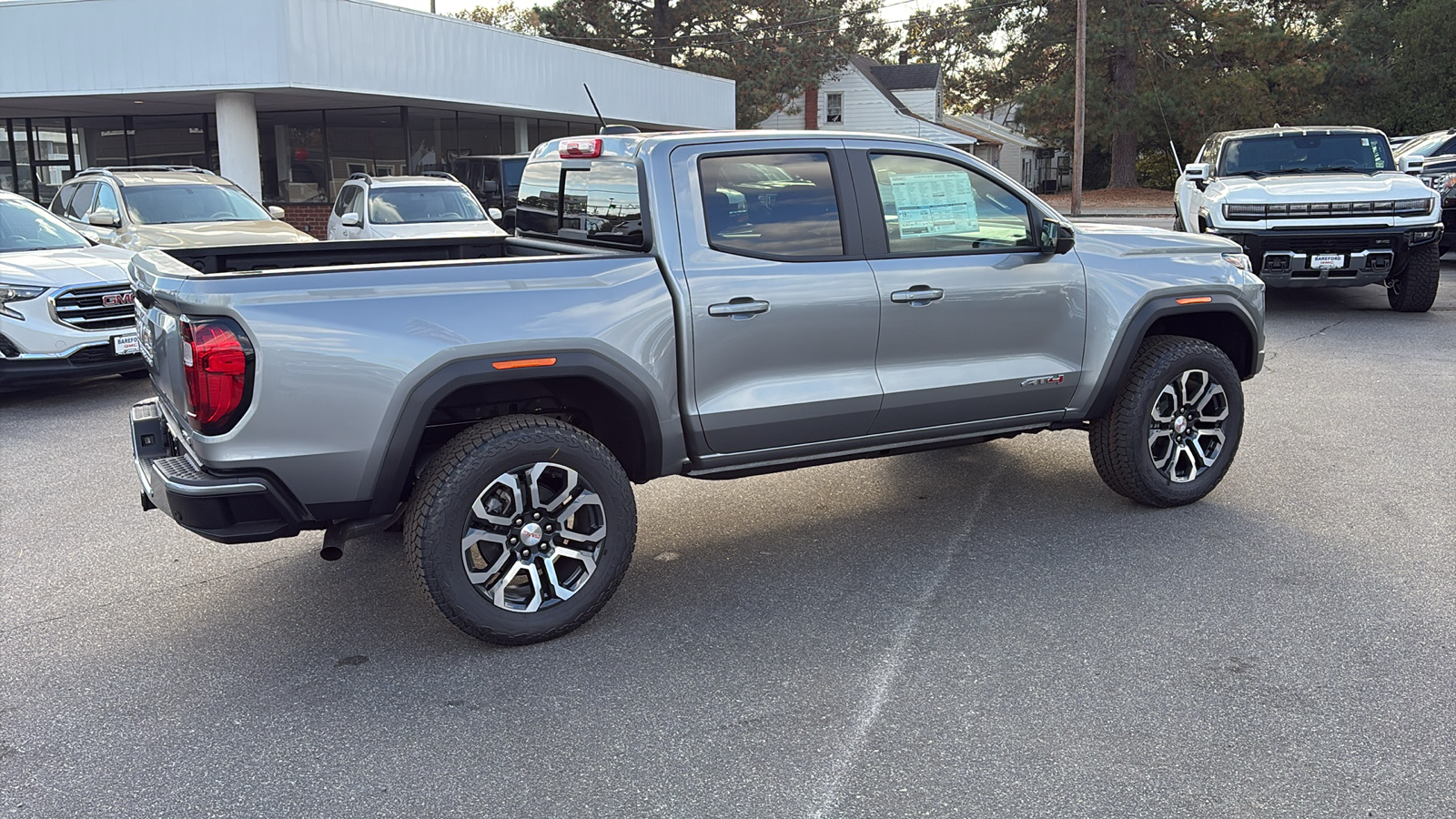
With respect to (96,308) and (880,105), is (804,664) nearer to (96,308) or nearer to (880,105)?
(96,308)

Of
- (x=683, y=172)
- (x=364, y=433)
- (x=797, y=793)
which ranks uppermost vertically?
(x=683, y=172)

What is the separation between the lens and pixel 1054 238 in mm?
5246

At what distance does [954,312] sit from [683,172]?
1341mm

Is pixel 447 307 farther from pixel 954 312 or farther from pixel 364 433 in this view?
pixel 954 312

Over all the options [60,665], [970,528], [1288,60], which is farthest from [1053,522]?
[1288,60]

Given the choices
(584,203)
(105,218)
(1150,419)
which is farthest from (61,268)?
(1150,419)

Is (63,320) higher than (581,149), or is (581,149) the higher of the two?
(581,149)

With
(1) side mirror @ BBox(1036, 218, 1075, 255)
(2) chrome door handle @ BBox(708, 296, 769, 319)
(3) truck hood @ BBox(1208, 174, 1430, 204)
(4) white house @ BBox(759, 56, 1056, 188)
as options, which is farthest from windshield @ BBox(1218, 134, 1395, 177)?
(4) white house @ BBox(759, 56, 1056, 188)

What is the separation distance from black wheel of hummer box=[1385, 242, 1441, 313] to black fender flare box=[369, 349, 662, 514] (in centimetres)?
1036

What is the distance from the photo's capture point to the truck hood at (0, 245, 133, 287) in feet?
28.0

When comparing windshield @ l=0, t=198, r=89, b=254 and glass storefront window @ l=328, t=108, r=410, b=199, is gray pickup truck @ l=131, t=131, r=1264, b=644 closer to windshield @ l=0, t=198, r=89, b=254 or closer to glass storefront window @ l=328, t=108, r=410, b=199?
windshield @ l=0, t=198, r=89, b=254

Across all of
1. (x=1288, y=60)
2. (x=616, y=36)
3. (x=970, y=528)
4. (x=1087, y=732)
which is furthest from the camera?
(x=616, y=36)

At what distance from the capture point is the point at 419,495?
4.16 meters

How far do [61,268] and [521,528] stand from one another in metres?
6.35
